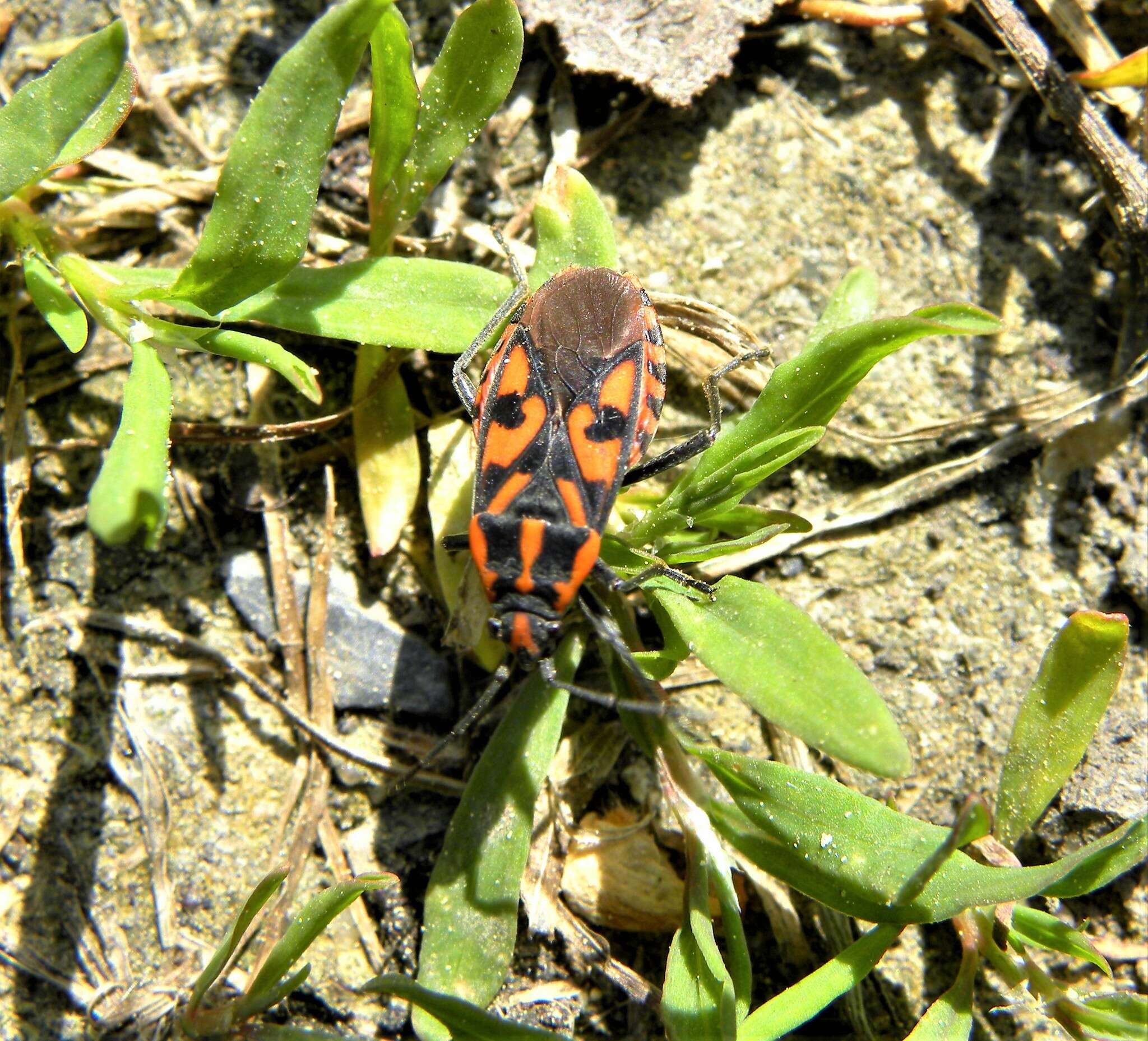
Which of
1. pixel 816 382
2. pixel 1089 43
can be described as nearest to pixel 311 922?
pixel 816 382

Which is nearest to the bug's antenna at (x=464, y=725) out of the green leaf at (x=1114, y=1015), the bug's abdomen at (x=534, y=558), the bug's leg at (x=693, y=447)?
the bug's abdomen at (x=534, y=558)

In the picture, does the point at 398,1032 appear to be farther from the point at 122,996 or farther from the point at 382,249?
the point at 382,249

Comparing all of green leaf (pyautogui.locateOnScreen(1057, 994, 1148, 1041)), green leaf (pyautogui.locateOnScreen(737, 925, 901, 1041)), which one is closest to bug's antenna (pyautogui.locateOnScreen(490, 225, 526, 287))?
green leaf (pyautogui.locateOnScreen(737, 925, 901, 1041))

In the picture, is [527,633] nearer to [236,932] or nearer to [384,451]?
[384,451]

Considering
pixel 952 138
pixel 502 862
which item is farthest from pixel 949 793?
pixel 952 138

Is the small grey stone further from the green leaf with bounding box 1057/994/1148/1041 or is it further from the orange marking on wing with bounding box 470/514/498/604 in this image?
the green leaf with bounding box 1057/994/1148/1041

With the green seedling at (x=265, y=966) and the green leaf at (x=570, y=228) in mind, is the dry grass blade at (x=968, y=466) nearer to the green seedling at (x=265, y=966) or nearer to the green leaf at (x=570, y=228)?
the green leaf at (x=570, y=228)
